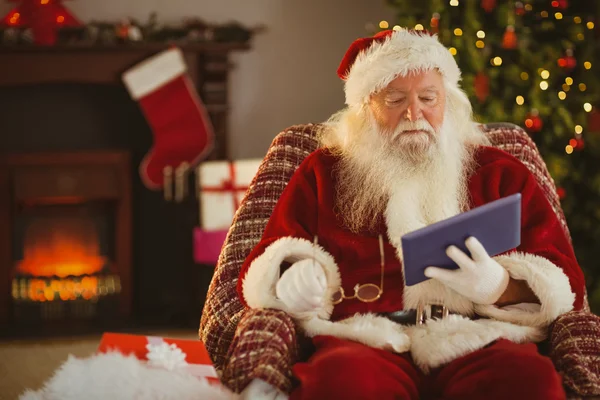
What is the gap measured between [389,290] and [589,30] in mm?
2468

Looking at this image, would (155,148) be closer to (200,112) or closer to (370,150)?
(200,112)

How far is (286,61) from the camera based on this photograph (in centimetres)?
473

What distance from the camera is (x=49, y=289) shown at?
444cm

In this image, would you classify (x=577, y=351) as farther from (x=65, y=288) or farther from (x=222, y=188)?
(x=65, y=288)

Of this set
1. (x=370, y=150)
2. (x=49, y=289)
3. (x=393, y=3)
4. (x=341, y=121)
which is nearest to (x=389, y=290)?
(x=370, y=150)

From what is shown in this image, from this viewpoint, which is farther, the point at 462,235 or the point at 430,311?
the point at 430,311

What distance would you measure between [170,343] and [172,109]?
255cm

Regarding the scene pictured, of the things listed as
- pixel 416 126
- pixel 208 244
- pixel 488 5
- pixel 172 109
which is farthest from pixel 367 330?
pixel 172 109

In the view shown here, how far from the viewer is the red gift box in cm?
180

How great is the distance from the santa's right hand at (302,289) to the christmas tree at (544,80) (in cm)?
207

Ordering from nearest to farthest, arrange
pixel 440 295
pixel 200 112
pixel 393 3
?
pixel 440 295 < pixel 393 3 < pixel 200 112

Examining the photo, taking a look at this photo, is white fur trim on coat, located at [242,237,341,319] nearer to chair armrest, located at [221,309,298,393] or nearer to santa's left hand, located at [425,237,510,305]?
chair armrest, located at [221,309,298,393]

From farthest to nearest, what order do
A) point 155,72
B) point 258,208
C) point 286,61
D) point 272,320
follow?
1. point 286,61
2. point 155,72
3. point 258,208
4. point 272,320

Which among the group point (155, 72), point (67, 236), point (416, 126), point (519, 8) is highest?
point (519, 8)
